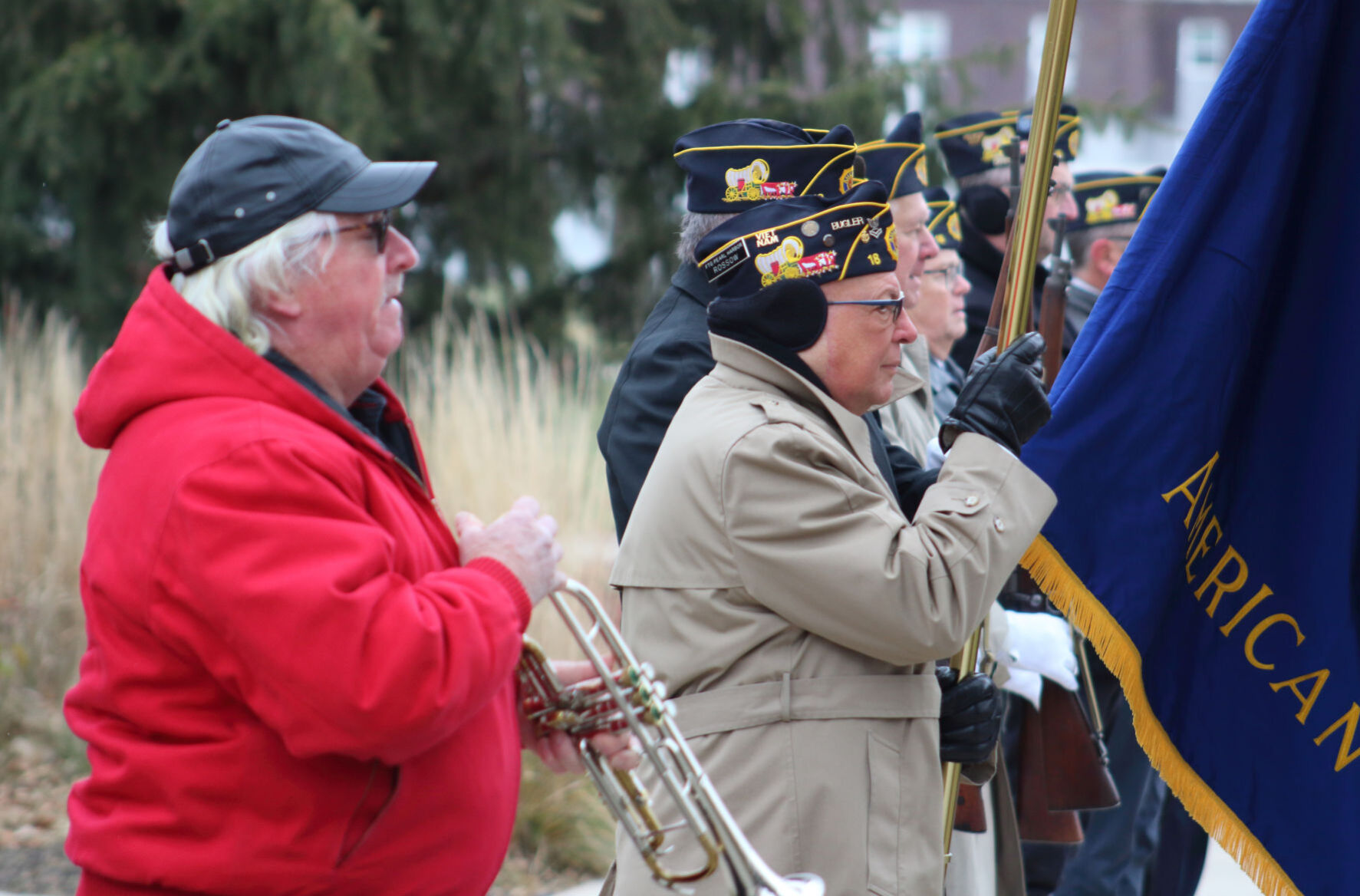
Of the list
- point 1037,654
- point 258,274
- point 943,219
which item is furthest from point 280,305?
point 943,219

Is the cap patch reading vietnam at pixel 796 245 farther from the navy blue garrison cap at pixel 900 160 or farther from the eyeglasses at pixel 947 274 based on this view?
the eyeglasses at pixel 947 274

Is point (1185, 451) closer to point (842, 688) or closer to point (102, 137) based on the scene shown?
point (842, 688)

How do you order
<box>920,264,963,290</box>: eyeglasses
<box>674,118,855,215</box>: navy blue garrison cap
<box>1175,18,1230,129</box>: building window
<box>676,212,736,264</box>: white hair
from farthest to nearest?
<box>1175,18,1230,129</box>: building window < <box>920,264,963,290</box>: eyeglasses < <box>676,212,736,264</box>: white hair < <box>674,118,855,215</box>: navy blue garrison cap

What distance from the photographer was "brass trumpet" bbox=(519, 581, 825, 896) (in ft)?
6.68

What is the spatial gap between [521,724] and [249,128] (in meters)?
1.00

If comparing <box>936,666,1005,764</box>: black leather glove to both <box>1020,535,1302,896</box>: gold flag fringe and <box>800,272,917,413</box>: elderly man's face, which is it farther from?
<box>800,272,917,413</box>: elderly man's face

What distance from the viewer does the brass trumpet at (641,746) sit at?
204cm

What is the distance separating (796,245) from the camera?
2637mm

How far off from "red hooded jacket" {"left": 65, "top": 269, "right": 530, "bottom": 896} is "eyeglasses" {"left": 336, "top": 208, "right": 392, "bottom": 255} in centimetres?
23

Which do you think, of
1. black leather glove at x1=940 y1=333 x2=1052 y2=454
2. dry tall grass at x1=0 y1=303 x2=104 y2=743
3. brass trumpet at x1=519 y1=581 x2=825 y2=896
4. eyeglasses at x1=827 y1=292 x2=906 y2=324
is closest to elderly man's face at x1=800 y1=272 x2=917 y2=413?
eyeglasses at x1=827 y1=292 x2=906 y2=324

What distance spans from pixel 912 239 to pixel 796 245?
1395mm

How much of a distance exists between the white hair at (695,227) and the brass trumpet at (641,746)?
4.56ft

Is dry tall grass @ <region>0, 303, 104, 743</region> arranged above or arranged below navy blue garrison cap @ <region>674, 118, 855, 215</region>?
below

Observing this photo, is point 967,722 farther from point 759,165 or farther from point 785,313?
point 759,165
